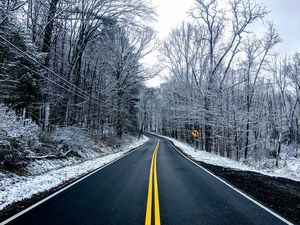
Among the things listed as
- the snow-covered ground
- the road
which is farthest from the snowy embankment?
the snow-covered ground

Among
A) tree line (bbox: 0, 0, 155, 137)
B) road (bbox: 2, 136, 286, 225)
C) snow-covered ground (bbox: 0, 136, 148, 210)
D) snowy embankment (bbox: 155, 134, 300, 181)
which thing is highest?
tree line (bbox: 0, 0, 155, 137)

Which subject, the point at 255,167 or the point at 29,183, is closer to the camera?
the point at 29,183

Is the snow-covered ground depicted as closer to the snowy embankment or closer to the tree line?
the tree line

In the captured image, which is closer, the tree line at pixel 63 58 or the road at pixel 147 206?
the road at pixel 147 206

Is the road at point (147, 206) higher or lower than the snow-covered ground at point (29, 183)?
higher

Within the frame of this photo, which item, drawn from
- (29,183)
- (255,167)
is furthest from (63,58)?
(255,167)

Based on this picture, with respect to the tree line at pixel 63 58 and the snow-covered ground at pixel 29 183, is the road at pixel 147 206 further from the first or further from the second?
the tree line at pixel 63 58

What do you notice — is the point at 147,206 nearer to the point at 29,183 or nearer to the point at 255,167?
the point at 29,183

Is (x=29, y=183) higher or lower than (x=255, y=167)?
higher

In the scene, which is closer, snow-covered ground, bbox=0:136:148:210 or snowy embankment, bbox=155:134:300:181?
snow-covered ground, bbox=0:136:148:210

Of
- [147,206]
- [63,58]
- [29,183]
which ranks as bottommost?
[29,183]

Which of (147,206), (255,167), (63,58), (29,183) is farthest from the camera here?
(63,58)

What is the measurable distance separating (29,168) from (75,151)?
5.95 metres

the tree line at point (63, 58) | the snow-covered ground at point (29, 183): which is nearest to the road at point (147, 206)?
→ the snow-covered ground at point (29, 183)
